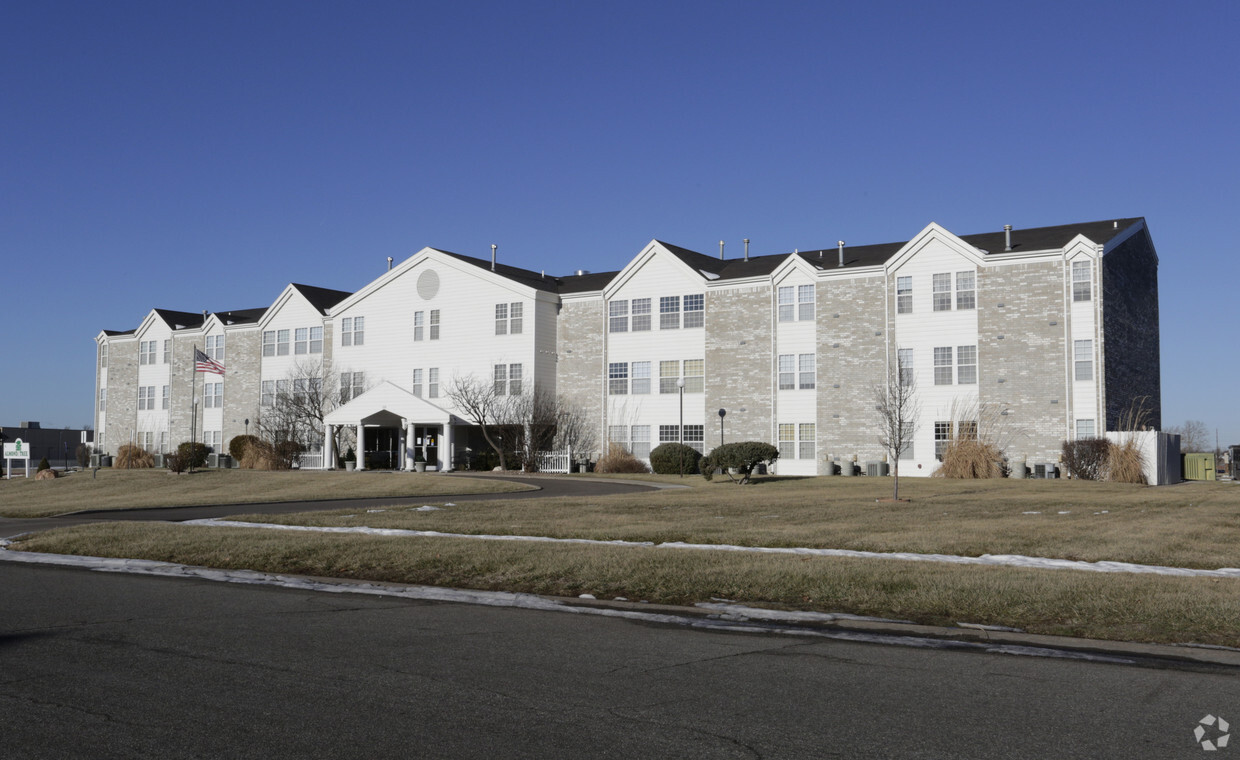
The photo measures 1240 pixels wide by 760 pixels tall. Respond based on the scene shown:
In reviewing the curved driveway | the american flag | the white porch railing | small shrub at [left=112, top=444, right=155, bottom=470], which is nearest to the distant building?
the white porch railing

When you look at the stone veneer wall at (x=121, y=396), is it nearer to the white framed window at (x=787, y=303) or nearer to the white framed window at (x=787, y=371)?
the white framed window at (x=787, y=371)

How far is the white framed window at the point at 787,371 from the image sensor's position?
4606 cm

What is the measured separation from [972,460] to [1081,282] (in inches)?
323

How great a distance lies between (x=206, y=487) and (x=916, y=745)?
38.8m

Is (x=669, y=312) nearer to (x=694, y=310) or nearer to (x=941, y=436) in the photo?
(x=694, y=310)

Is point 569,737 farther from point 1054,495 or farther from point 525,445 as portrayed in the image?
point 525,445

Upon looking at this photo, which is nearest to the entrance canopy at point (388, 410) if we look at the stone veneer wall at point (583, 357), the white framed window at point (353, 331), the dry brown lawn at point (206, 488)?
the white framed window at point (353, 331)

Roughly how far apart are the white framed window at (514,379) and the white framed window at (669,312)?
7.58 metres

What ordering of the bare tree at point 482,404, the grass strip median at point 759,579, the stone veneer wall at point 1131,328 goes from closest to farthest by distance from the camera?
1. the grass strip median at point 759,579
2. the stone veneer wall at point 1131,328
3. the bare tree at point 482,404

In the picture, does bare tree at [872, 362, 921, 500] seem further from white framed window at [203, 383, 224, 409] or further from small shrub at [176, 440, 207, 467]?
white framed window at [203, 383, 224, 409]

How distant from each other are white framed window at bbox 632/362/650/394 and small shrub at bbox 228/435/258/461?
22.6m

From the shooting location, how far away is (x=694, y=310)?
4897cm

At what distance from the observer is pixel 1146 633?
9.23 meters

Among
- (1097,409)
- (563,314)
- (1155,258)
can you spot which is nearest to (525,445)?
(563,314)
